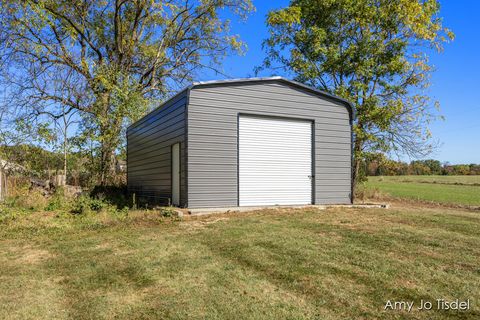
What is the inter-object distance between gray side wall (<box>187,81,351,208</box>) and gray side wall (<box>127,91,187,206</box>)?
1.05 feet

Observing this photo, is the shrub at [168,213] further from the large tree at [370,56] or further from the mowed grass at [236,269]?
the large tree at [370,56]

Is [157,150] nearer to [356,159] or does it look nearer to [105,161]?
[105,161]

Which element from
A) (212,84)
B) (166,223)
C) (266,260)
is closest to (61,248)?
(166,223)

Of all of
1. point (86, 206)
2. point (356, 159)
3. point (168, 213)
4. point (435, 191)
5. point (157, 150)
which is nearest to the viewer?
point (168, 213)

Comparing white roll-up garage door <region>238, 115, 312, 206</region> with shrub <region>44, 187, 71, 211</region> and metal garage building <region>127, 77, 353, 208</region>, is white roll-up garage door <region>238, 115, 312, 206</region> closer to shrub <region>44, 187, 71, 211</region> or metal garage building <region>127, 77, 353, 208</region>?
metal garage building <region>127, 77, 353, 208</region>

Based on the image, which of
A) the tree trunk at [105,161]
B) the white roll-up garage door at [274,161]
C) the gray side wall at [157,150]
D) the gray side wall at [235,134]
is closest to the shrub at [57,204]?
the gray side wall at [157,150]

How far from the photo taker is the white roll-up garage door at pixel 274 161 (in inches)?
376

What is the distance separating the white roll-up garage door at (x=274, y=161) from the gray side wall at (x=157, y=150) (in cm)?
155

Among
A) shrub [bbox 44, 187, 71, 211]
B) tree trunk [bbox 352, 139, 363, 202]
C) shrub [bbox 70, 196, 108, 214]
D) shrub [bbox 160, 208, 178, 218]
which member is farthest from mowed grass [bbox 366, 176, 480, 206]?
shrub [bbox 44, 187, 71, 211]

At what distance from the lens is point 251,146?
31.7 ft

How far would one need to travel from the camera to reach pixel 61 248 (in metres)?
5.53

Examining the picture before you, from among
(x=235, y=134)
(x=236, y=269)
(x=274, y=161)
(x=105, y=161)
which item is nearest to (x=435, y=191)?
(x=274, y=161)

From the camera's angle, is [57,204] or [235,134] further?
[57,204]

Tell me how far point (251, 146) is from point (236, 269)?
5677mm
